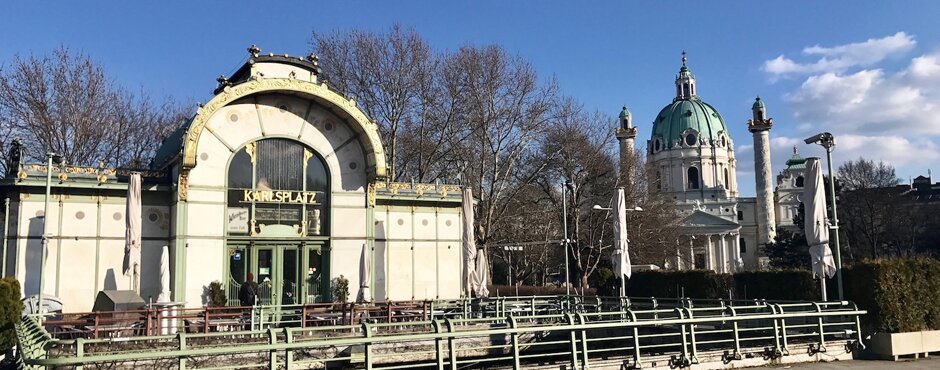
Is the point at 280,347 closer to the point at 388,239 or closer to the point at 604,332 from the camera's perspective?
the point at 604,332

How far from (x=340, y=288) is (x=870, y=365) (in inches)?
661

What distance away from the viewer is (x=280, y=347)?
9.73m

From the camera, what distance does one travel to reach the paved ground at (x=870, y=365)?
14.2 metres

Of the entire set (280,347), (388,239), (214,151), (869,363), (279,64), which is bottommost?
(869,363)

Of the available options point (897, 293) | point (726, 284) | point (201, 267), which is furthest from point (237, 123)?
point (897, 293)

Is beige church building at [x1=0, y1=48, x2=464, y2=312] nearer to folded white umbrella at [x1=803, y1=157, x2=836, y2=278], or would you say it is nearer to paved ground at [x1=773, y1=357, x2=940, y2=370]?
folded white umbrella at [x1=803, y1=157, x2=836, y2=278]

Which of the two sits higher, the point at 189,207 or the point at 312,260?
the point at 189,207

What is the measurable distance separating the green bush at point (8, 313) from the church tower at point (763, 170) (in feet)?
346

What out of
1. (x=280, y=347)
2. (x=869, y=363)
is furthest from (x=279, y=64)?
(x=869, y=363)

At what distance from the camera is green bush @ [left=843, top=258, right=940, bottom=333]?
54.5ft

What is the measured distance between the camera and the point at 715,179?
382 feet

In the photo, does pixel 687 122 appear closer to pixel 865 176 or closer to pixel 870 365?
pixel 865 176

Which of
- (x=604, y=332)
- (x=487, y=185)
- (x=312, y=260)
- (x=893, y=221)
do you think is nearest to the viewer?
(x=604, y=332)

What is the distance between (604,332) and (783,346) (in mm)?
6856
